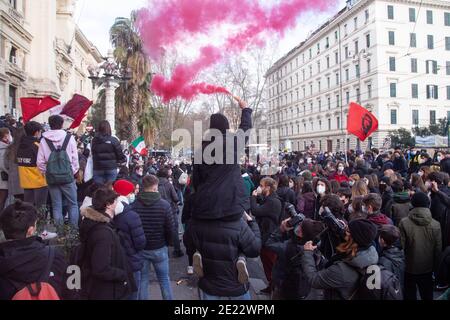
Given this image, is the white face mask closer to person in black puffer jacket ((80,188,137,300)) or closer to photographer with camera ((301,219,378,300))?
photographer with camera ((301,219,378,300))

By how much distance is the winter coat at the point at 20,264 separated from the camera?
2.58 m

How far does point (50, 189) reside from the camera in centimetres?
563

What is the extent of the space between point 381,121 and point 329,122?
12214 millimetres

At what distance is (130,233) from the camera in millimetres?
3740

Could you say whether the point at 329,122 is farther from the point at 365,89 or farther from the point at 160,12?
the point at 160,12

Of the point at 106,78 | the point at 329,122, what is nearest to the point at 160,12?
the point at 106,78

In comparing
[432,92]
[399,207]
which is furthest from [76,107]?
[432,92]

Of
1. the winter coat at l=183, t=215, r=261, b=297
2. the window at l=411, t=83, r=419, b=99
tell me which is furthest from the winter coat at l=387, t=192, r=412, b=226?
the window at l=411, t=83, r=419, b=99

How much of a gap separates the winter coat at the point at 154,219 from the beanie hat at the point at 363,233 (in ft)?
6.88

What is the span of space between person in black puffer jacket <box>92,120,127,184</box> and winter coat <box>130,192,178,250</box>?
2.32 m

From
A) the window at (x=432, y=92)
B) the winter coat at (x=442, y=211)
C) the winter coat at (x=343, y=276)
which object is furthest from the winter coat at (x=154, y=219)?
the window at (x=432, y=92)

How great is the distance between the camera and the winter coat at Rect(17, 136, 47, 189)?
18.8 ft

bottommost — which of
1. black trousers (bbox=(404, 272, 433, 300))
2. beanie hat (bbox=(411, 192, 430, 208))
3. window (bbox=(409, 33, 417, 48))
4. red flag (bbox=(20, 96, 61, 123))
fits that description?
black trousers (bbox=(404, 272, 433, 300))
